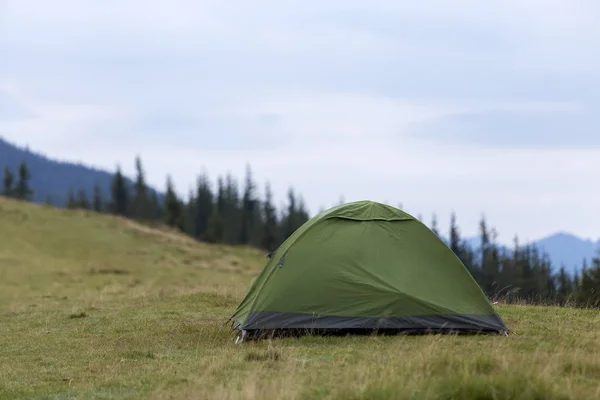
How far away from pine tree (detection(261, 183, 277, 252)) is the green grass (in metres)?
87.4

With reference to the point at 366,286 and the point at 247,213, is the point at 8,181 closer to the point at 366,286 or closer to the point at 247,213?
the point at 247,213

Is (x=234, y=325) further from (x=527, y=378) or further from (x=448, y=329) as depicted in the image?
(x=527, y=378)

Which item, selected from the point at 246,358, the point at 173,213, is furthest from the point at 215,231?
the point at 246,358

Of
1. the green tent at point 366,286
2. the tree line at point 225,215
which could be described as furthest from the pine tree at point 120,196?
the green tent at point 366,286

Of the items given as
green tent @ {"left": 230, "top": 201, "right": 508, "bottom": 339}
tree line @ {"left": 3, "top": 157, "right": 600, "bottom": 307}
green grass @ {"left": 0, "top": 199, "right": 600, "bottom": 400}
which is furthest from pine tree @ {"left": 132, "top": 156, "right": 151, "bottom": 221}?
green tent @ {"left": 230, "top": 201, "right": 508, "bottom": 339}

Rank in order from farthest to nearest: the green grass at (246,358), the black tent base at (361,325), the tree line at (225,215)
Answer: the tree line at (225,215)
the black tent base at (361,325)
the green grass at (246,358)

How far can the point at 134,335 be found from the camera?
1443 cm

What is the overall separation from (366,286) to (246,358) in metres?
3.09

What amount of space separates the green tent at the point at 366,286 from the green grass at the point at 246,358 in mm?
510

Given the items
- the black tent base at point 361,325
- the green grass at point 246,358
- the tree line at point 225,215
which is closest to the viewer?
the green grass at point 246,358

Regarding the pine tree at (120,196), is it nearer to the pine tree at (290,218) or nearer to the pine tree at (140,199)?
the pine tree at (140,199)

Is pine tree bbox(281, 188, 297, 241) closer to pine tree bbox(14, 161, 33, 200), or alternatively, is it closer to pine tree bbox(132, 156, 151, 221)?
pine tree bbox(132, 156, 151, 221)

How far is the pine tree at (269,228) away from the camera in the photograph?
367 ft

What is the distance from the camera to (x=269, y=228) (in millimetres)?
112688
